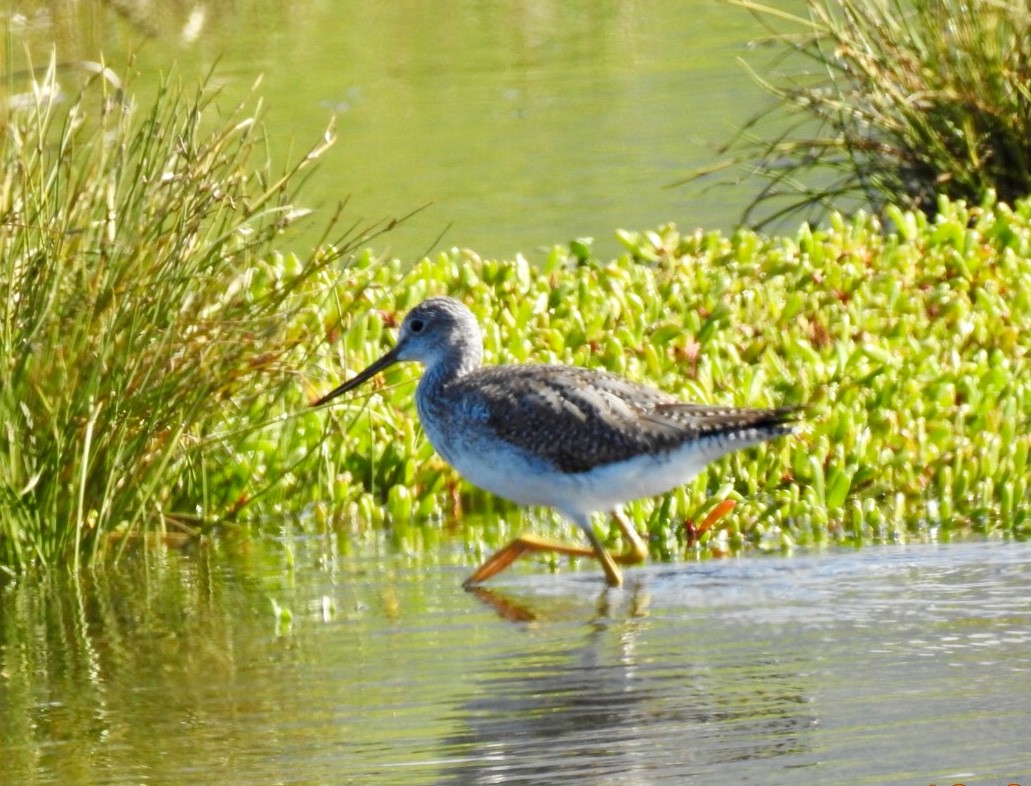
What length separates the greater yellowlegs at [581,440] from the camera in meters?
6.76

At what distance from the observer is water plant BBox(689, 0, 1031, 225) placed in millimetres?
10609

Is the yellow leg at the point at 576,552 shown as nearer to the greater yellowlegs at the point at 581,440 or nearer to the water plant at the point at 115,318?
the greater yellowlegs at the point at 581,440

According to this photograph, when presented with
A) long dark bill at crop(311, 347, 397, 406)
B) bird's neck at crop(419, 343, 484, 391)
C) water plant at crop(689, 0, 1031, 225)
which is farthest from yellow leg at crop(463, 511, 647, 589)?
water plant at crop(689, 0, 1031, 225)

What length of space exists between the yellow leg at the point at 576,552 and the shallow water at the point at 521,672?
0.07 meters

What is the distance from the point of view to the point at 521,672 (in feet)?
19.2

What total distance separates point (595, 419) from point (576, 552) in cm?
51

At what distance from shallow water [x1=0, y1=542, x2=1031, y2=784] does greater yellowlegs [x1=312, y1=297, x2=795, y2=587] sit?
263mm

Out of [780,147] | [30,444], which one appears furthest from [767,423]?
[780,147]

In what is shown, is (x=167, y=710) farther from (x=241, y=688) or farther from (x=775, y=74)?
(x=775, y=74)

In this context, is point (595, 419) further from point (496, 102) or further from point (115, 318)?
point (496, 102)

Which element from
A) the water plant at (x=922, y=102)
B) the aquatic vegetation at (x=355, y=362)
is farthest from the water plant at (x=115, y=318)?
the water plant at (x=922, y=102)

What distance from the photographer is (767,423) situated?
671cm

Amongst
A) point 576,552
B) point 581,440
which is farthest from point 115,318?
point 576,552

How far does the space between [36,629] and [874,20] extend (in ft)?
20.8
